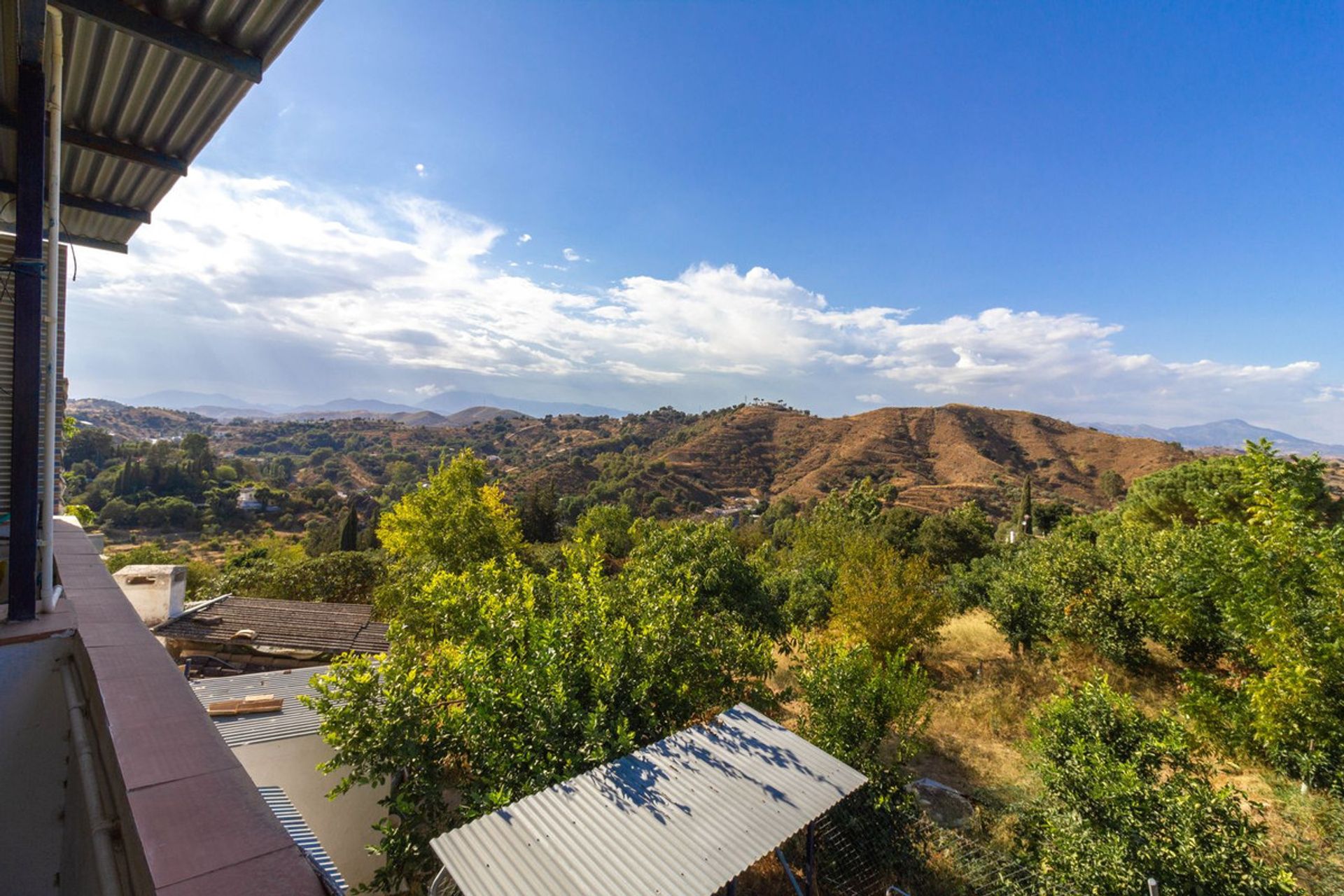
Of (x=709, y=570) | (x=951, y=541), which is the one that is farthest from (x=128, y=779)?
(x=951, y=541)

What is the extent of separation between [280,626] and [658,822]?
9.35 m

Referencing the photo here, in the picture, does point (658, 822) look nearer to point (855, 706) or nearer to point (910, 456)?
point (855, 706)

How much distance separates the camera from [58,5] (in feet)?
7.23

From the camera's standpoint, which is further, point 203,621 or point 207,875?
point 203,621

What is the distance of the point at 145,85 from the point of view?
284cm

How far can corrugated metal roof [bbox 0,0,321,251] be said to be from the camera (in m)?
2.36

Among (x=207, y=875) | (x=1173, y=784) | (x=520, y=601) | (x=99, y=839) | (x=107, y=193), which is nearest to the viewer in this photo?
(x=207, y=875)

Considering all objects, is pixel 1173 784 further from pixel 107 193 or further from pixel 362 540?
pixel 362 540

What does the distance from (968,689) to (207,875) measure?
44.8 feet

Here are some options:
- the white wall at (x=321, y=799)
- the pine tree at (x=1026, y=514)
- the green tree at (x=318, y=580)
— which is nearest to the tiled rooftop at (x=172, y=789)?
the white wall at (x=321, y=799)

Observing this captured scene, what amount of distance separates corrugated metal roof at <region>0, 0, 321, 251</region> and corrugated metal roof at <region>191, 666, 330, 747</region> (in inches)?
162

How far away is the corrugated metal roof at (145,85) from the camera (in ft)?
7.73

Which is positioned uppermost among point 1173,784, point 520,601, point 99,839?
point 99,839

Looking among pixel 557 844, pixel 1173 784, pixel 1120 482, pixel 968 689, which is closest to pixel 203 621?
pixel 557 844
